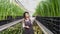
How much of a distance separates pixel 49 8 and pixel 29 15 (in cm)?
26

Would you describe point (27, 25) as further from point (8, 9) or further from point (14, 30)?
point (8, 9)

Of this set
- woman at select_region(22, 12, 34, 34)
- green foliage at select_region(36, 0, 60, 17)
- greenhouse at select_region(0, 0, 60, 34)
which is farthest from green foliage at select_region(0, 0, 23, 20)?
green foliage at select_region(36, 0, 60, 17)

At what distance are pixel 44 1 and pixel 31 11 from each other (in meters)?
0.22

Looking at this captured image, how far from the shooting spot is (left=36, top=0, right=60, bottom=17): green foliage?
8.04 ft

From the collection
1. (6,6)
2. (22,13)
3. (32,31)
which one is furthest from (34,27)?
(6,6)

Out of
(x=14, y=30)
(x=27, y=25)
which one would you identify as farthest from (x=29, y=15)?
(x=14, y=30)

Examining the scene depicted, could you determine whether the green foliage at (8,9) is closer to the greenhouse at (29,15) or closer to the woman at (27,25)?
the greenhouse at (29,15)

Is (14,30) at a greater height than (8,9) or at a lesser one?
lesser

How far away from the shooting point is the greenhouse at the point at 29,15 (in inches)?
95.4

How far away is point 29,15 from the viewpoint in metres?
2.46

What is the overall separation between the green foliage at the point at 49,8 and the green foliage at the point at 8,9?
0.27 meters

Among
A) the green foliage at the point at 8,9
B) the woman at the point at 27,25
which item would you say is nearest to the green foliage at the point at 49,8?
the woman at the point at 27,25

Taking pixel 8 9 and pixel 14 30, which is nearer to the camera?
pixel 14 30

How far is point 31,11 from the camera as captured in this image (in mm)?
2471
